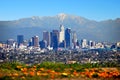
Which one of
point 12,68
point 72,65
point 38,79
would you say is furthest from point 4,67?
point 38,79

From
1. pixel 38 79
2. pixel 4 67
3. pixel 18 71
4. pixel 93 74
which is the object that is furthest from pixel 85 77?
pixel 4 67

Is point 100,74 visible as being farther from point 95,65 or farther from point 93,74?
point 95,65

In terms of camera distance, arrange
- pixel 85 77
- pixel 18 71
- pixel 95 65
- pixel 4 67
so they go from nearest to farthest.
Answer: pixel 85 77 → pixel 18 71 → pixel 4 67 → pixel 95 65

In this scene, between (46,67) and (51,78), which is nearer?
(51,78)

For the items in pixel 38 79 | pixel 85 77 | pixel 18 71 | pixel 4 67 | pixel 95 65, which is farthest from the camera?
pixel 95 65

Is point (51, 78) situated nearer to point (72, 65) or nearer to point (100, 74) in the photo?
point (100, 74)

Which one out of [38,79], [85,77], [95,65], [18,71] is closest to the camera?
[38,79]

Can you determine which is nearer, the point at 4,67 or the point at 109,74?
the point at 109,74

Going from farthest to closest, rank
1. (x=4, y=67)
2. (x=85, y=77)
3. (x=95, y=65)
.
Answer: (x=95, y=65), (x=4, y=67), (x=85, y=77)
